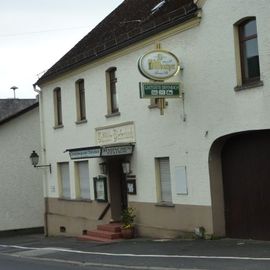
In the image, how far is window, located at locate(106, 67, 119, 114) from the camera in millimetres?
21531

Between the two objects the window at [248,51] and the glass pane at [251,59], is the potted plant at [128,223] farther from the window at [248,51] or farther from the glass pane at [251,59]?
the glass pane at [251,59]

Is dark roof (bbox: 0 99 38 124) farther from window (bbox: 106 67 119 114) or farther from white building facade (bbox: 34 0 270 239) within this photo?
window (bbox: 106 67 119 114)

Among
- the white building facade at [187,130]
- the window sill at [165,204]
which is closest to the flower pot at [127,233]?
the white building facade at [187,130]

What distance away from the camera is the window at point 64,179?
25531 millimetres

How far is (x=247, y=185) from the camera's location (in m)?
16.1

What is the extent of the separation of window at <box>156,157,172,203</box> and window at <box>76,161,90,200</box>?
5112mm

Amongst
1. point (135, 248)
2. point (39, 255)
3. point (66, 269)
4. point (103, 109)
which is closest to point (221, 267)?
point (66, 269)


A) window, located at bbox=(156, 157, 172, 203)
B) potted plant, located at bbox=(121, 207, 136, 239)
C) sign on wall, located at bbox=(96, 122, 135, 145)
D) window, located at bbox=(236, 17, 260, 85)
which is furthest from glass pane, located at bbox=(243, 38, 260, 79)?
potted plant, located at bbox=(121, 207, 136, 239)

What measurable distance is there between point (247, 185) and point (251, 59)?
3282 mm

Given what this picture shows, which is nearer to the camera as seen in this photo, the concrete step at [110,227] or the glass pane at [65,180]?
the concrete step at [110,227]

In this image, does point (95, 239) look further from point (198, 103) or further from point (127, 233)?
point (198, 103)

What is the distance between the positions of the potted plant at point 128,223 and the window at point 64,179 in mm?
5794

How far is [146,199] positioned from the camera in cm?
1959

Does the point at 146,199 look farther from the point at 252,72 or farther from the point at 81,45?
the point at 81,45
